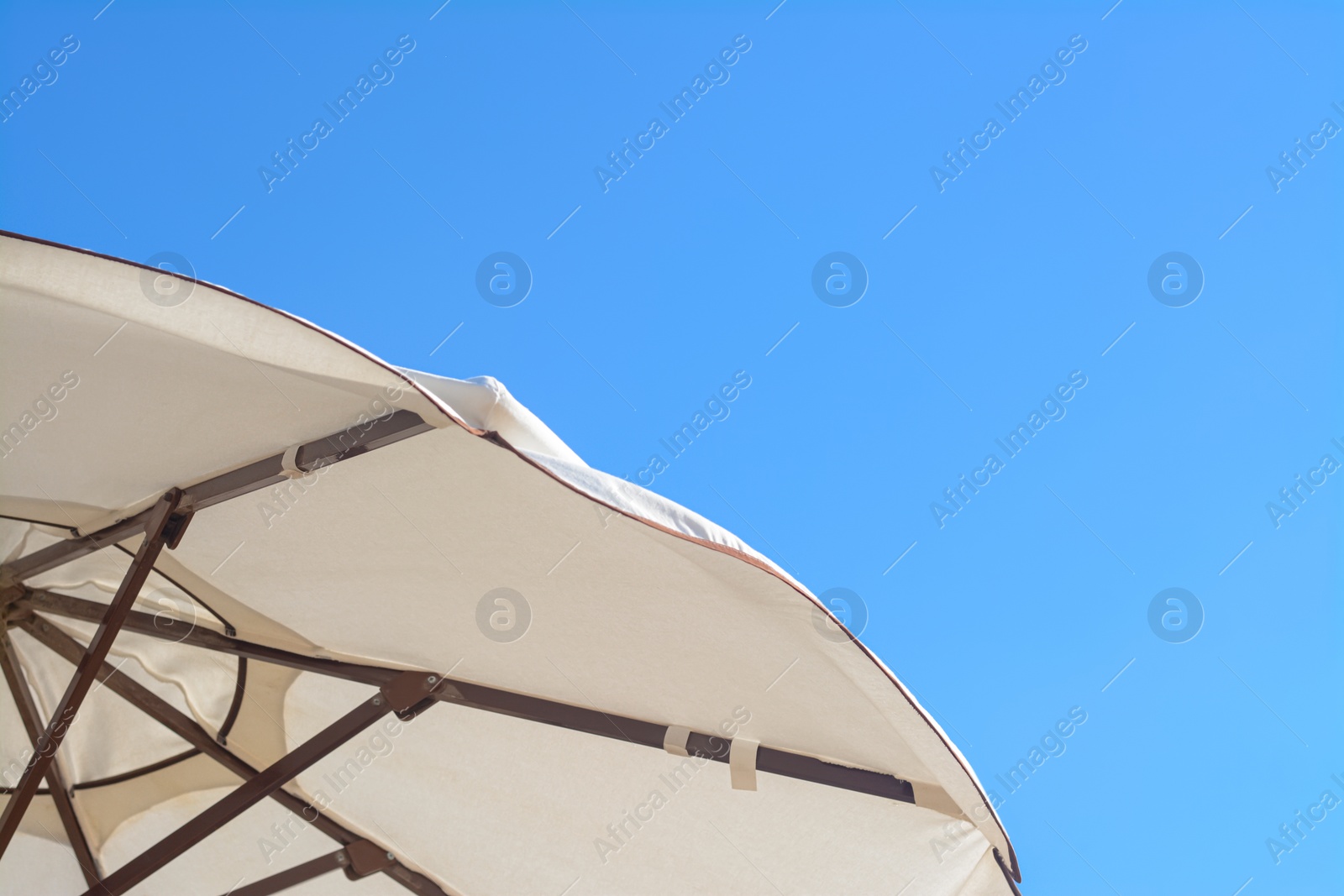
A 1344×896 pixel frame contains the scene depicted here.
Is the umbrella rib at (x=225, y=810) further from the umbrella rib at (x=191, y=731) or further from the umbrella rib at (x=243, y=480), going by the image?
the umbrella rib at (x=243, y=480)

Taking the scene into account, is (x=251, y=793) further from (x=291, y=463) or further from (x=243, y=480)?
(x=291, y=463)

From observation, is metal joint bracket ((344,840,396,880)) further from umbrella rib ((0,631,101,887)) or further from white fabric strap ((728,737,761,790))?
white fabric strap ((728,737,761,790))

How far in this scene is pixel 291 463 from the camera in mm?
2205

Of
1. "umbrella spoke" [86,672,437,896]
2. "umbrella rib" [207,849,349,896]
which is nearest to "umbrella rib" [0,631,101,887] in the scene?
"umbrella rib" [207,849,349,896]

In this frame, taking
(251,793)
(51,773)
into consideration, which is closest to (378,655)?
(251,793)

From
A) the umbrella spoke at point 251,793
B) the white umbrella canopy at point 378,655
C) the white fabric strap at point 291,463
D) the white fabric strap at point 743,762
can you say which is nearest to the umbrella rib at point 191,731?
A: the white umbrella canopy at point 378,655

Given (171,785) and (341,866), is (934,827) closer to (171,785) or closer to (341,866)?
(341,866)

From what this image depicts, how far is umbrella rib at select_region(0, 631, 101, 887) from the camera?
3.06 m

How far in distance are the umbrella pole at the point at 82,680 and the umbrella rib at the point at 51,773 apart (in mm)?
754

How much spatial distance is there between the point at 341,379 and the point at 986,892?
6.55ft

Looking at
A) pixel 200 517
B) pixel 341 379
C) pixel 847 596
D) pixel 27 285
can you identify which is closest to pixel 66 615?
pixel 200 517

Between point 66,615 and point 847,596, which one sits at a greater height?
point 66,615

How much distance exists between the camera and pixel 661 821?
2760mm

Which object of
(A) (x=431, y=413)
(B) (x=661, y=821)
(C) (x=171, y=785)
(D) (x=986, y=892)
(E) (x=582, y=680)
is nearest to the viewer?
(A) (x=431, y=413)
